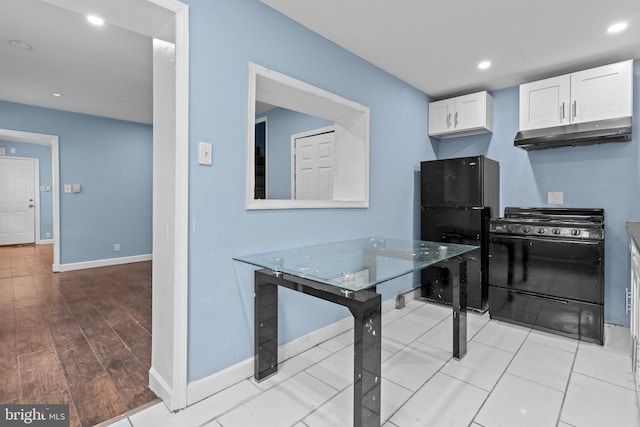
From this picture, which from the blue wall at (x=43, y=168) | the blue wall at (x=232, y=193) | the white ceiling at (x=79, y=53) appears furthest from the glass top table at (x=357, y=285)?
the blue wall at (x=43, y=168)

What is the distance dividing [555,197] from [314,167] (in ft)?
8.96

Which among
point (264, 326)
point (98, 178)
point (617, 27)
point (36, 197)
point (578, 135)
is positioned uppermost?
point (617, 27)

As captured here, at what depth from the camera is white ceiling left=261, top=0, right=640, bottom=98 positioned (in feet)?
7.11

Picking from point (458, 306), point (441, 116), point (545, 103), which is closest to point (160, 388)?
point (458, 306)

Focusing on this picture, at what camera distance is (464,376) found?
205 centimetres

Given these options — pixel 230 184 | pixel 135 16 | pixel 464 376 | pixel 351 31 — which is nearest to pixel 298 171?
pixel 351 31

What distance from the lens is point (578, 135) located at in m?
2.81

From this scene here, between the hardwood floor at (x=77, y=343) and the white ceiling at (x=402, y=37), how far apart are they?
6.81 ft

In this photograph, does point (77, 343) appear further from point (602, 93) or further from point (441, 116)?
point (602, 93)

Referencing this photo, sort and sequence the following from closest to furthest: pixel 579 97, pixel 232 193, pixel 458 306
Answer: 1. pixel 232 193
2. pixel 458 306
3. pixel 579 97

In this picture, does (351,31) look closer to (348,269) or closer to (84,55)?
(348,269)

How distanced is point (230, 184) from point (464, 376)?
1927 mm

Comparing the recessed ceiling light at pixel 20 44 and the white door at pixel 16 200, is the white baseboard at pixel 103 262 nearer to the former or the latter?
the recessed ceiling light at pixel 20 44

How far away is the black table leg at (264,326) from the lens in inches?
77.3
